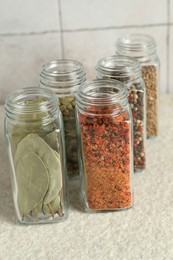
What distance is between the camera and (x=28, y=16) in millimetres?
1399

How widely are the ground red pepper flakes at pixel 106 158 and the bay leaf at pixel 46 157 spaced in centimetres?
6

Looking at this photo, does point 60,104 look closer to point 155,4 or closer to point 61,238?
point 61,238

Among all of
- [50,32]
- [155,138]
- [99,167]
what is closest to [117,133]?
[99,167]

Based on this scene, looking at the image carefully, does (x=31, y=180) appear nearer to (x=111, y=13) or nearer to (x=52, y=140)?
(x=52, y=140)

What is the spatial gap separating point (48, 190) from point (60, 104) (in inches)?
7.4

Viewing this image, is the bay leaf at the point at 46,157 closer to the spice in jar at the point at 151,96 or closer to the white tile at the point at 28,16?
the spice in jar at the point at 151,96

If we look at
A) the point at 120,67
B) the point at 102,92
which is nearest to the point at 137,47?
the point at 120,67

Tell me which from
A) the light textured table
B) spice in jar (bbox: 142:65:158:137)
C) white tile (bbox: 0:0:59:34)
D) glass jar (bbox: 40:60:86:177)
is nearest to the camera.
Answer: the light textured table

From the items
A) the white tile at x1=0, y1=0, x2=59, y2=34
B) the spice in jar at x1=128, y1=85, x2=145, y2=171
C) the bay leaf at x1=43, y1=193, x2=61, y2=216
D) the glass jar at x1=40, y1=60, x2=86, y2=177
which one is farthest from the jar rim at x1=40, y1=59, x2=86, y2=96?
the white tile at x1=0, y1=0, x2=59, y2=34

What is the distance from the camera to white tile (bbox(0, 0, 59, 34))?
54.4 inches

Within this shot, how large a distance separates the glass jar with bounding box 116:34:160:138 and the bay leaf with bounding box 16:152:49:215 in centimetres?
39

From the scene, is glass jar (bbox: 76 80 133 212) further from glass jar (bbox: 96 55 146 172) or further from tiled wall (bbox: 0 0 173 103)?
tiled wall (bbox: 0 0 173 103)

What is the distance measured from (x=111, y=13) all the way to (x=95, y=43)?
9 cm

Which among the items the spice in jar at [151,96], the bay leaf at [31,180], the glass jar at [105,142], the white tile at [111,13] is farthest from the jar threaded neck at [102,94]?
the white tile at [111,13]
